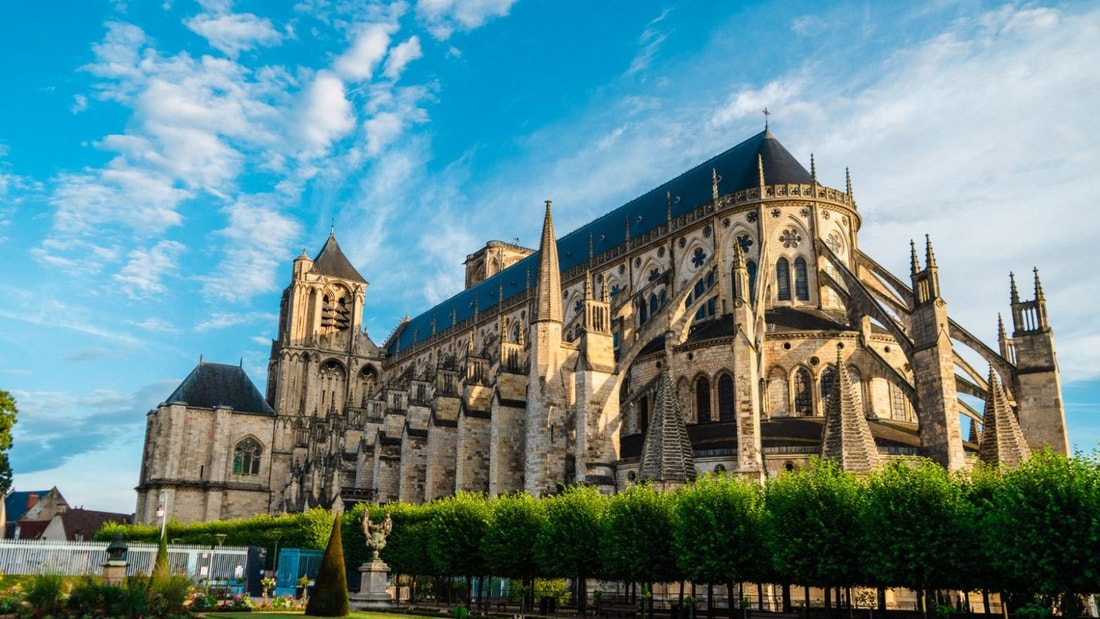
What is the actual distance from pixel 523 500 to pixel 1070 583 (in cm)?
1813

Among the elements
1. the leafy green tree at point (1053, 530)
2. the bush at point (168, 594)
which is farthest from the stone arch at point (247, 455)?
the leafy green tree at point (1053, 530)

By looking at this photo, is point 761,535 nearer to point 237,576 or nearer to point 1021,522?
point 1021,522

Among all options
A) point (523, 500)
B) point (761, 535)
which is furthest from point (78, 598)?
point (761, 535)

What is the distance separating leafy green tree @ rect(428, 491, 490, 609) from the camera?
3272cm

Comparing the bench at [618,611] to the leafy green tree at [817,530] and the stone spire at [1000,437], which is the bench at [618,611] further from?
the stone spire at [1000,437]

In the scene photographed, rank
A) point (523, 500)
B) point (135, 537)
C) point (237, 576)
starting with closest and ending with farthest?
point (523, 500) < point (237, 576) < point (135, 537)

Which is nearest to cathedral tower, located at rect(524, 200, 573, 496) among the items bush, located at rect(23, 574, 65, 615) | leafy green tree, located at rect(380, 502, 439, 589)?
leafy green tree, located at rect(380, 502, 439, 589)

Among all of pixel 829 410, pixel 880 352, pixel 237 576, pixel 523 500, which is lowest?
pixel 237 576

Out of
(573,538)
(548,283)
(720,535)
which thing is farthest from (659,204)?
(720,535)

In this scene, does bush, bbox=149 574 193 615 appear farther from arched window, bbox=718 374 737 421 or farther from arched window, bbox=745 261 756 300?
arched window, bbox=745 261 756 300

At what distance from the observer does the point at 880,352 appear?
36.8 metres

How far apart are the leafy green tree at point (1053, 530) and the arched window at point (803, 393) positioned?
53.2ft

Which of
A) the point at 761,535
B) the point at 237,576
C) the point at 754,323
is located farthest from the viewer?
the point at 237,576

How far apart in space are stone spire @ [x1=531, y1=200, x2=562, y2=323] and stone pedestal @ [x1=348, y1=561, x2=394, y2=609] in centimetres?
1214
